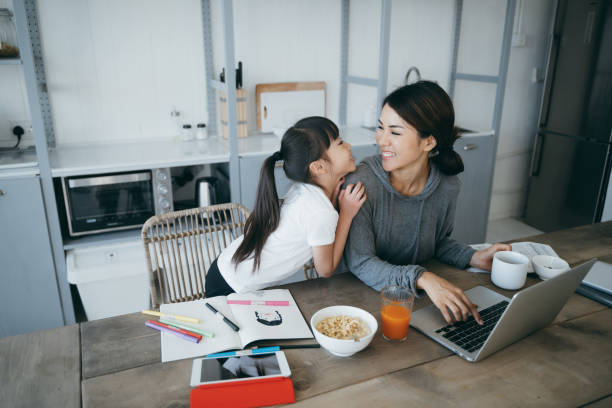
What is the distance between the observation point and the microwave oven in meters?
2.12

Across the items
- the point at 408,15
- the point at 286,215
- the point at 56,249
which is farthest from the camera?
the point at 408,15

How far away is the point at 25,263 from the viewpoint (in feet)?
6.82

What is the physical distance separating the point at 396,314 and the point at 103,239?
171 cm

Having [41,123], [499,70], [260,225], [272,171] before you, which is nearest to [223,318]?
[260,225]

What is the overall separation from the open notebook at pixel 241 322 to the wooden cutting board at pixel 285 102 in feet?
6.02

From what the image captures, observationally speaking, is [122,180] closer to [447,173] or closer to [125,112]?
[125,112]

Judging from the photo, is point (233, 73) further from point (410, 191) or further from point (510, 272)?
point (510, 272)

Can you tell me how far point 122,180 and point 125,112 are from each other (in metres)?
0.63

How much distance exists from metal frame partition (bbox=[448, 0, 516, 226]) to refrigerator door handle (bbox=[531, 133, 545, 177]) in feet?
2.39

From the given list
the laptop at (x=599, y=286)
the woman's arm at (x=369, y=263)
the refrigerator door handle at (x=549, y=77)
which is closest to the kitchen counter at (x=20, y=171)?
the woman's arm at (x=369, y=263)

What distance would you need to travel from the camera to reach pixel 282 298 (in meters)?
1.20

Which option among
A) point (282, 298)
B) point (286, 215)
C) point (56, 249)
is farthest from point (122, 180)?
point (282, 298)

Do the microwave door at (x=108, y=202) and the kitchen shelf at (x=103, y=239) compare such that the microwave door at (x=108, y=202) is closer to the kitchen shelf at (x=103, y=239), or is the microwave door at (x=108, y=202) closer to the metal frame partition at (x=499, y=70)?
the kitchen shelf at (x=103, y=239)

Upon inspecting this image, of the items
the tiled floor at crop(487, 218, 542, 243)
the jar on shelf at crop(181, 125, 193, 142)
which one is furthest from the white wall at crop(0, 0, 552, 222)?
the tiled floor at crop(487, 218, 542, 243)
